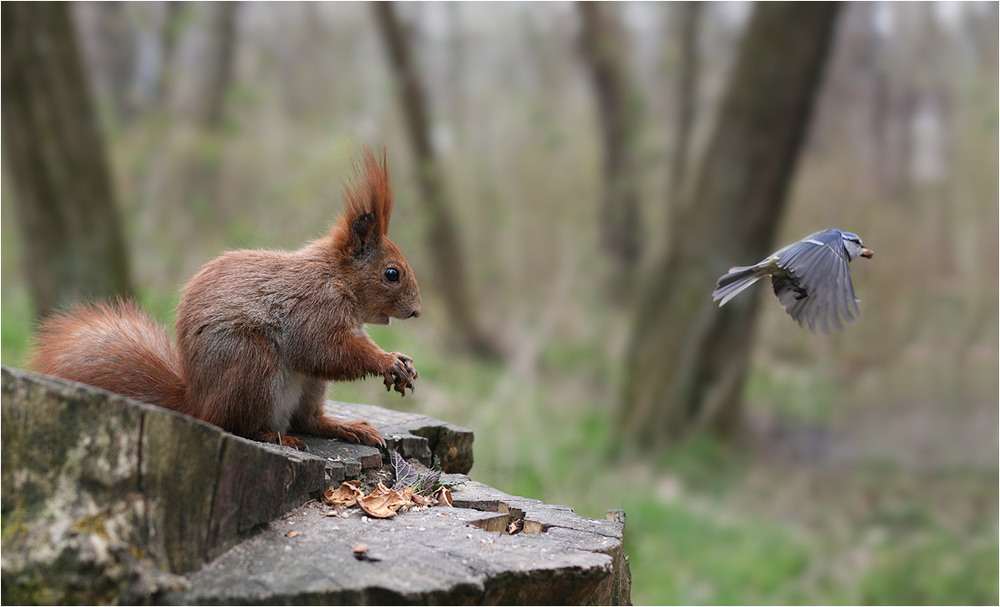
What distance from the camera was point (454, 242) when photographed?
11.6m

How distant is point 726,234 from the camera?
25.7 feet

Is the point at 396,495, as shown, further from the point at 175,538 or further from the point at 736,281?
the point at 736,281

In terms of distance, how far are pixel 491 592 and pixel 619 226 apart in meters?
11.0

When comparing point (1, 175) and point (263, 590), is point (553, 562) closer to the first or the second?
point (263, 590)

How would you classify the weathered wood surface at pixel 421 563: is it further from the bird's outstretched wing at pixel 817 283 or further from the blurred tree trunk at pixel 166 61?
the blurred tree trunk at pixel 166 61

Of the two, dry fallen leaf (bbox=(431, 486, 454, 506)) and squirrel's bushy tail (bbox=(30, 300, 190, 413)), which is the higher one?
squirrel's bushy tail (bbox=(30, 300, 190, 413))

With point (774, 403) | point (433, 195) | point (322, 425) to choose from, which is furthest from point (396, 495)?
point (433, 195)

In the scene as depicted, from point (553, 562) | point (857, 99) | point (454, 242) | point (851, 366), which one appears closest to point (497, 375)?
point (454, 242)

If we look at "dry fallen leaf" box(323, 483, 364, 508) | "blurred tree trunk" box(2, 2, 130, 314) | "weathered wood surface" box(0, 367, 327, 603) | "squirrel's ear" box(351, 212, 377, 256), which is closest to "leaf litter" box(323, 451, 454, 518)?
"dry fallen leaf" box(323, 483, 364, 508)

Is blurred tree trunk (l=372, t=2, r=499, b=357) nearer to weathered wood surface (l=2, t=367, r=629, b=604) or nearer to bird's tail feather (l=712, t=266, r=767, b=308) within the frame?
bird's tail feather (l=712, t=266, r=767, b=308)

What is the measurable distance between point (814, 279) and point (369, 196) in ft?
4.44

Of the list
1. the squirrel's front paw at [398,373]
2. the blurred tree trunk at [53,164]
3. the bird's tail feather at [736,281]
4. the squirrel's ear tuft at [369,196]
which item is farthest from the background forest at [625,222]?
the squirrel's front paw at [398,373]

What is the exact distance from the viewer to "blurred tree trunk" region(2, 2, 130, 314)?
631 cm

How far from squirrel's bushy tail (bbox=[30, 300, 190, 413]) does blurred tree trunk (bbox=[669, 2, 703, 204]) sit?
8.82 metres
